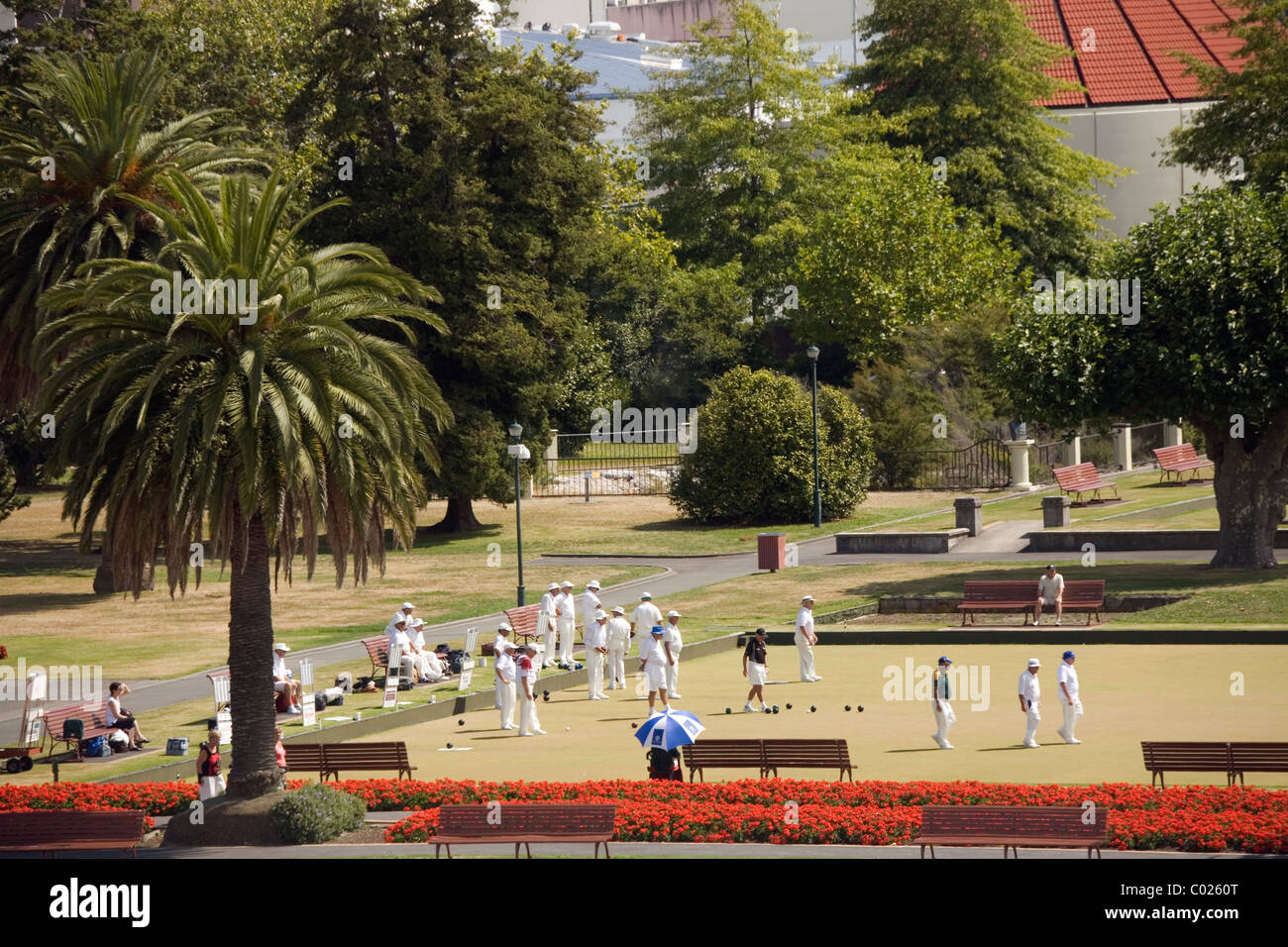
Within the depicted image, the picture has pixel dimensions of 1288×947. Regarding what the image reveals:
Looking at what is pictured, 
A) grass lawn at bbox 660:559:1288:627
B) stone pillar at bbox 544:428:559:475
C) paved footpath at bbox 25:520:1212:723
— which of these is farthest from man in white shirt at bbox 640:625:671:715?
stone pillar at bbox 544:428:559:475

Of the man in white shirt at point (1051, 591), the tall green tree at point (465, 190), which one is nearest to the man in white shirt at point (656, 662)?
the man in white shirt at point (1051, 591)

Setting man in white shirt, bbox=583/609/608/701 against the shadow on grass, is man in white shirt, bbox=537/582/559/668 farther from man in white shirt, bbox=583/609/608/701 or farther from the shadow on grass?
the shadow on grass

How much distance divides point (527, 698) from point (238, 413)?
8.42 m

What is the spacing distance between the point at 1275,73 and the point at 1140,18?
30.7 m

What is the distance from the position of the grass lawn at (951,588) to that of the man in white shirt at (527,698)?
10.4m

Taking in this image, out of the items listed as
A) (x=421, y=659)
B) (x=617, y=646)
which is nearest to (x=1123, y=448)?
(x=617, y=646)

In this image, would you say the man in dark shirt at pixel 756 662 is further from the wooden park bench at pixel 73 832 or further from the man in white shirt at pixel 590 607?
the wooden park bench at pixel 73 832

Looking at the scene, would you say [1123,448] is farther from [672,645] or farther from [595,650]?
[672,645]

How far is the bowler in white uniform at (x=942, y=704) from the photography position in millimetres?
23547

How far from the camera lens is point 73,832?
1902 cm

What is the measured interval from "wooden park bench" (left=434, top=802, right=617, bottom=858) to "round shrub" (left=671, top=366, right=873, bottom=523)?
107 ft

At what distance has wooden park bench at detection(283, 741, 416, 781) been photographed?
23.4m
